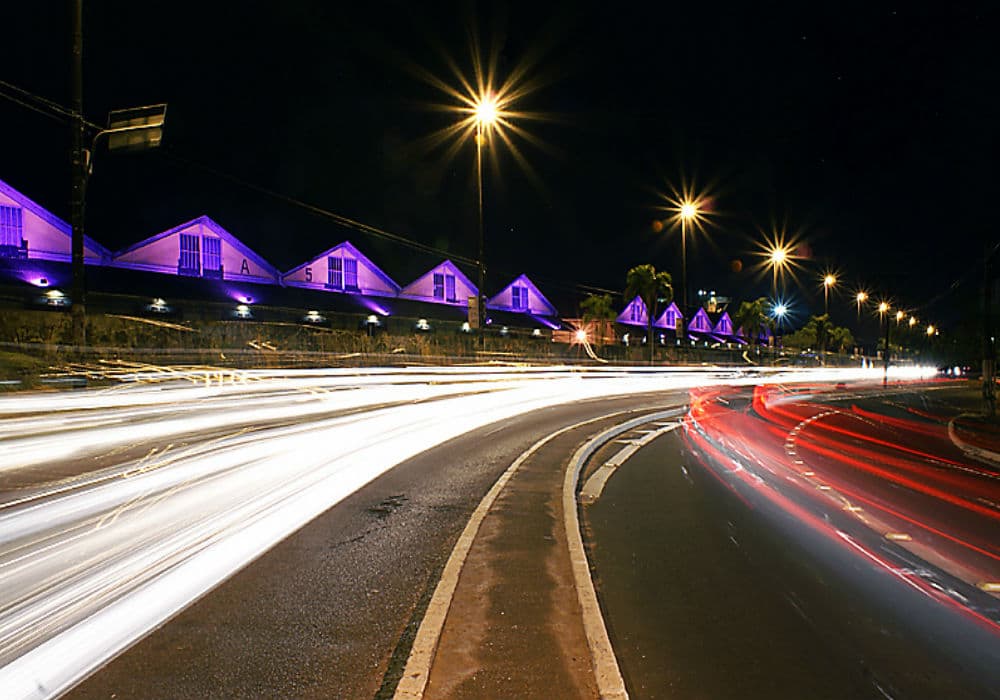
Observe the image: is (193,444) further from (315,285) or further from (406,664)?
(315,285)

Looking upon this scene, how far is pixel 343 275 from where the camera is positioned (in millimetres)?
45062

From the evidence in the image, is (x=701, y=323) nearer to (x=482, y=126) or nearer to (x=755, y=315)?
(x=755, y=315)

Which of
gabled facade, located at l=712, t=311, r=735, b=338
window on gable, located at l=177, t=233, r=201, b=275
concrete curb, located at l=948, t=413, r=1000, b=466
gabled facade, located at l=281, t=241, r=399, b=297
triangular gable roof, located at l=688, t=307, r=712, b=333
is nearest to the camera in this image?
concrete curb, located at l=948, t=413, r=1000, b=466

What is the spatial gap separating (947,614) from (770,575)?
122 cm

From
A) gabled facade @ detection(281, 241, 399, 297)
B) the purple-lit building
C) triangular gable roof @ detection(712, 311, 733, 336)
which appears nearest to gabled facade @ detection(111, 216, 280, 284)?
gabled facade @ detection(281, 241, 399, 297)

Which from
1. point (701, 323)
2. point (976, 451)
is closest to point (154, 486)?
point (976, 451)

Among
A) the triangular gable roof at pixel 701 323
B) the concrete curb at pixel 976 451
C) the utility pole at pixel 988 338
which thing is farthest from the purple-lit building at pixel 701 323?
the concrete curb at pixel 976 451

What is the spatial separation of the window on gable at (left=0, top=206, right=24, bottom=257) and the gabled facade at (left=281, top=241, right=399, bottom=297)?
13829 millimetres

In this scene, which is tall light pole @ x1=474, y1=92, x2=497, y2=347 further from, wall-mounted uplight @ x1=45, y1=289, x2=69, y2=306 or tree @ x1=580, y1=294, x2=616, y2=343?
tree @ x1=580, y1=294, x2=616, y2=343

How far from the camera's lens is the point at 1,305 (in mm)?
24391

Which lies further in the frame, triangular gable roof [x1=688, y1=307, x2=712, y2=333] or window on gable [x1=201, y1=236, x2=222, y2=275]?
triangular gable roof [x1=688, y1=307, x2=712, y2=333]

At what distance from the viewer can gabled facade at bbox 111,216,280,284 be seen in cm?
3462

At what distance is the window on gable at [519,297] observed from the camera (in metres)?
59.9

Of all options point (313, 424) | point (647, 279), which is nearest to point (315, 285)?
point (647, 279)
